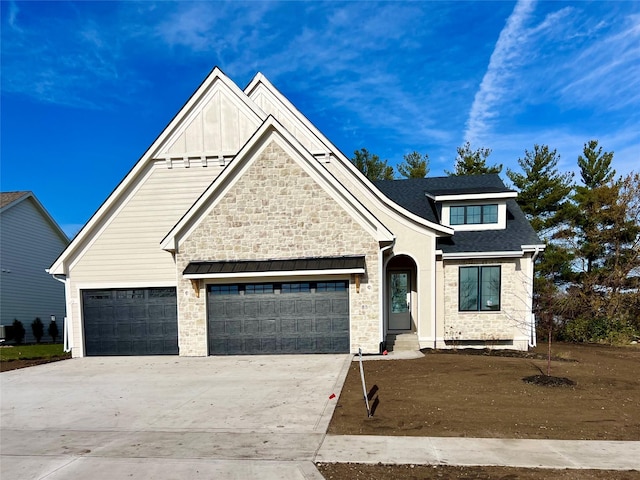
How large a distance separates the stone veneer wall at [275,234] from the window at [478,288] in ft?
11.8

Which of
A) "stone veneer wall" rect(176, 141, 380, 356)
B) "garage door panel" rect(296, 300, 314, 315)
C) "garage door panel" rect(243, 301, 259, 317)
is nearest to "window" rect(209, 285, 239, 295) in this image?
"stone veneer wall" rect(176, 141, 380, 356)

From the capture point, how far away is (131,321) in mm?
13406

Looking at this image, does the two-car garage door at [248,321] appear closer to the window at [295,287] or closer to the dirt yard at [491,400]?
the window at [295,287]

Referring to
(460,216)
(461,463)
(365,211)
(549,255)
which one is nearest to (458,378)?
(461,463)

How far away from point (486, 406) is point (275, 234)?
7.83 metres

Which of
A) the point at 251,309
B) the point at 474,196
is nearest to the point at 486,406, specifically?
the point at 251,309

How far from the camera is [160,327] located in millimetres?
13141

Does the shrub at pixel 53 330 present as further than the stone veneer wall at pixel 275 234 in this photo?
Yes

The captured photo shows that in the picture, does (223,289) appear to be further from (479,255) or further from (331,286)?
(479,255)

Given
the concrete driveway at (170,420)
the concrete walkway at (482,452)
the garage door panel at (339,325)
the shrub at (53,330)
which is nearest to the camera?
the concrete walkway at (482,452)

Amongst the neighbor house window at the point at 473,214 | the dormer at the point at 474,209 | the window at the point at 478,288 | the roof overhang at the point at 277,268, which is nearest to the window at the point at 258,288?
the roof overhang at the point at 277,268

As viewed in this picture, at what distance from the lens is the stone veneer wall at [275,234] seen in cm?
1190

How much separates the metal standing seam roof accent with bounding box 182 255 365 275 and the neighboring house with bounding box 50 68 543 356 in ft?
0.20

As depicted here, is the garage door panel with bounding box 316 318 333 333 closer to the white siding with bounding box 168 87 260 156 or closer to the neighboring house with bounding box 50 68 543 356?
the neighboring house with bounding box 50 68 543 356
